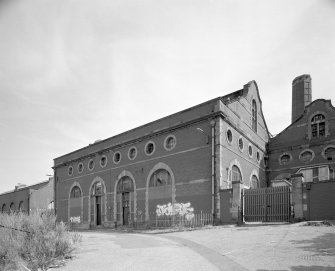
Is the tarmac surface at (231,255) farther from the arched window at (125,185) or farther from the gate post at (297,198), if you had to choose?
the arched window at (125,185)

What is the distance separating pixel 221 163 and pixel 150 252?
11.5 m

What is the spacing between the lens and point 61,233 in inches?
403

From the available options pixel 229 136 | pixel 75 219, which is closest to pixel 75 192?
pixel 75 219

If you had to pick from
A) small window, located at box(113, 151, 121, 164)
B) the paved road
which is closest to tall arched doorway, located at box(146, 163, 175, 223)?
small window, located at box(113, 151, 121, 164)

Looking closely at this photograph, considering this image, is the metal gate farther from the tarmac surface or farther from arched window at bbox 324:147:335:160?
arched window at bbox 324:147:335:160

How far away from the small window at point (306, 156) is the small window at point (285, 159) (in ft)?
3.87

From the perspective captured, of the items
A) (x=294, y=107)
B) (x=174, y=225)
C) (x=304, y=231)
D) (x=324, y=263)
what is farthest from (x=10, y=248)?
(x=294, y=107)

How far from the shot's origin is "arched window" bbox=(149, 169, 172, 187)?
2411 cm

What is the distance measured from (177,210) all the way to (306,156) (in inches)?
535

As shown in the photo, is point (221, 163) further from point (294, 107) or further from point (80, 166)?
point (294, 107)

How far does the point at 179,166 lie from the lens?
75.8 feet

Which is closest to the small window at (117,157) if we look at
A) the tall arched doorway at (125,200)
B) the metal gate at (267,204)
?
the tall arched doorway at (125,200)

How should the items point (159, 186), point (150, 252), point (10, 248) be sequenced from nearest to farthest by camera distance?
point (10, 248) < point (150, 252) < point (159, 186)

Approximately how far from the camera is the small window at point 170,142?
24086mm
